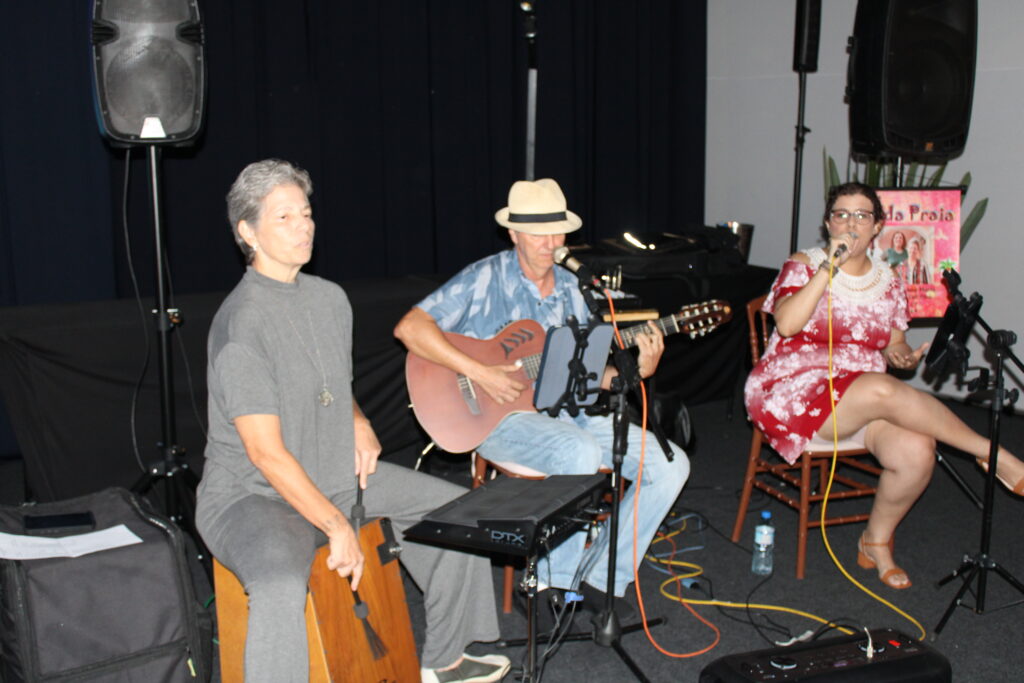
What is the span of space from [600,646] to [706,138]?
433cm

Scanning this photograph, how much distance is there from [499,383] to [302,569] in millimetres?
898

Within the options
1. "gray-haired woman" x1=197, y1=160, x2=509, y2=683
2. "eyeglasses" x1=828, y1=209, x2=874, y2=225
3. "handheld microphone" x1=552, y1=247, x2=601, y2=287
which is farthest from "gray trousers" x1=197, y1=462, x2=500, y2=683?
"eyeglasses" x1=828, y1=209, x2=874, y2=225

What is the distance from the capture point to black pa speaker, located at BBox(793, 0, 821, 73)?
4.70m

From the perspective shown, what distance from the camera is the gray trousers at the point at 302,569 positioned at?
6.16ft

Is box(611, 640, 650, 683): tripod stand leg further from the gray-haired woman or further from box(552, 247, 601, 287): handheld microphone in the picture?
box(552, 247, 601, 287): handheld microphone

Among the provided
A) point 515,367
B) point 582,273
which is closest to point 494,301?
point 515,367

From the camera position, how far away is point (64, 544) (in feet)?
6.65

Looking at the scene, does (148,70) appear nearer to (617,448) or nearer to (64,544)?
(64,544)

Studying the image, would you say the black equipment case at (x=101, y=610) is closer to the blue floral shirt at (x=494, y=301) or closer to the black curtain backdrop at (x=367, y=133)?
the blue floral shirt at (x=494, y=301)

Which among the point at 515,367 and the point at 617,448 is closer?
the point at 617,448

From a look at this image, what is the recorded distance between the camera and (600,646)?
2.57m

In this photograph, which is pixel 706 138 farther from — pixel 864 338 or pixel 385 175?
pixel 864 338

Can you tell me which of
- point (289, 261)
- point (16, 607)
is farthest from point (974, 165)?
point (16, 607)

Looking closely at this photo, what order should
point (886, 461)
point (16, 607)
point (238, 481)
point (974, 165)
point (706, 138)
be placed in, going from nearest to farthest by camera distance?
point (16, 607), point (238, 481), point (886, 461), point (974, 165), point (706, 138)
